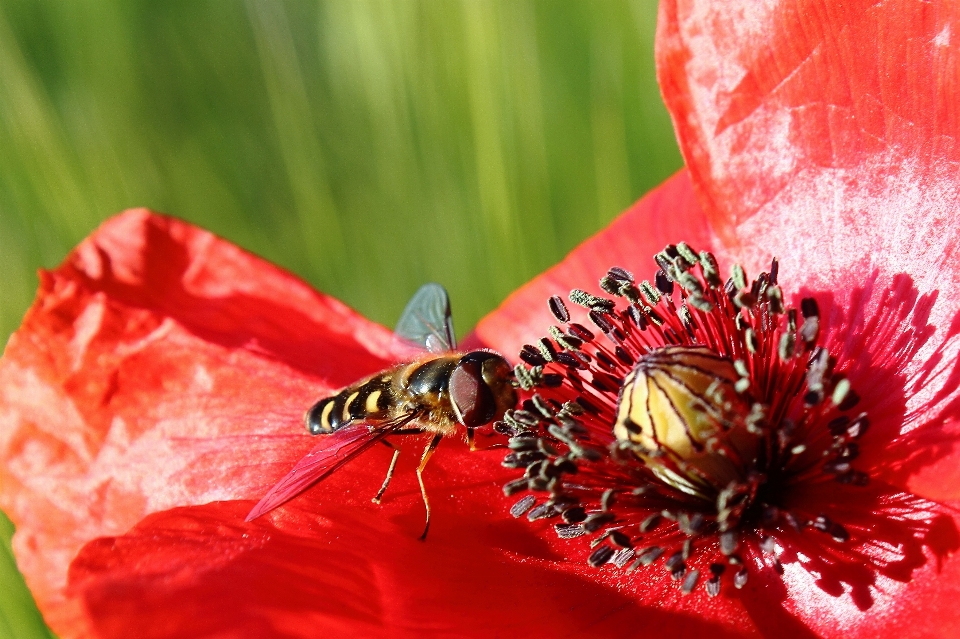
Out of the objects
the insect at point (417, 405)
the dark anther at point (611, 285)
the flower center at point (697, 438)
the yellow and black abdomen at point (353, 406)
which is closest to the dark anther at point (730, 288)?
the flower center at point (697, 438)

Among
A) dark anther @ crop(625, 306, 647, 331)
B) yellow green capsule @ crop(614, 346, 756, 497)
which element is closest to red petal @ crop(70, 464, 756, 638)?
yellow green capsule @ crop(614, 346, 756, 497)

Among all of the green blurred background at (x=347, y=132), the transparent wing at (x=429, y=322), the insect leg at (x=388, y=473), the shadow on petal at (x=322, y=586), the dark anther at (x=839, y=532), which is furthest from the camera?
the green blurred background at (x=347, y=132)

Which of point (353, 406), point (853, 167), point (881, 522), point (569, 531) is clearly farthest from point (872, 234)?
point (353, 406)

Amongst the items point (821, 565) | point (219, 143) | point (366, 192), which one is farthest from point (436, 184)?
point (821, 565)

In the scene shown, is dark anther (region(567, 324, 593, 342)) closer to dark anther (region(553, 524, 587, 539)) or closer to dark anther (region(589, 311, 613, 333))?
dark anther (region(589, 311, 613, 333))

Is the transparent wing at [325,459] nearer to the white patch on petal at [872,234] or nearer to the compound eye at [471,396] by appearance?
the compound eye at [471,396]
